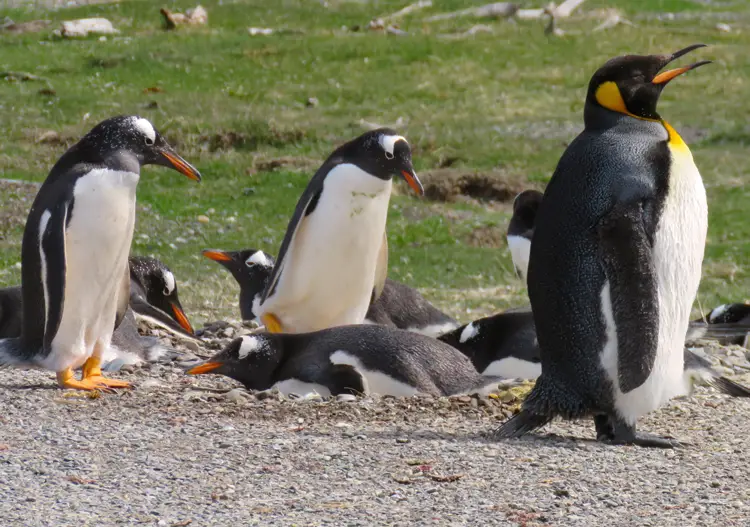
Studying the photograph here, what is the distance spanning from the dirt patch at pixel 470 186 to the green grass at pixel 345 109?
287 millimetres

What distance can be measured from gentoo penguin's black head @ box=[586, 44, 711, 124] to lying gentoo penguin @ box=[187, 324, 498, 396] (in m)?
1.48

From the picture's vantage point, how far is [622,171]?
16.6 ft

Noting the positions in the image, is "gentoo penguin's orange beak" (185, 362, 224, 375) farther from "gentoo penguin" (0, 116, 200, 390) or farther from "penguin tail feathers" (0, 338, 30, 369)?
"penguin tail feathers" (0, 338, 30, 369)

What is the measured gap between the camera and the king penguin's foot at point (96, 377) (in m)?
5.85

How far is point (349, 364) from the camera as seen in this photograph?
19.8ft

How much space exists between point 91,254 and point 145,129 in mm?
622

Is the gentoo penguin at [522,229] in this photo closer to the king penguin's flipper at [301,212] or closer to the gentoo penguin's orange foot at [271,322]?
the king penguin's flipper at [301,212]

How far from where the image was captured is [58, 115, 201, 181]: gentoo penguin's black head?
589 centimetres

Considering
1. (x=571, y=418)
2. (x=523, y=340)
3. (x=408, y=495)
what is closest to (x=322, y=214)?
(x=523, y=340)

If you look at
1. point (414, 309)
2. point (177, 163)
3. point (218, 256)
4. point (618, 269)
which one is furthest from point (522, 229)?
point (618, 269)

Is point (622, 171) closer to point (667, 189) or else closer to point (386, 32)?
point (667, 189)

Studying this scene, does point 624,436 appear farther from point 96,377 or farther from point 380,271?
point 380,271

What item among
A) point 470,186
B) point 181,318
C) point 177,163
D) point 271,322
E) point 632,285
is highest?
point 177,163

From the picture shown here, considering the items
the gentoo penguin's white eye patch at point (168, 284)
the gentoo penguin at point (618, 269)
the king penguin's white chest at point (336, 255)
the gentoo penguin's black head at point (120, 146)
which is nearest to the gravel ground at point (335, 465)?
the gentoo penguin at point (618, 269)
